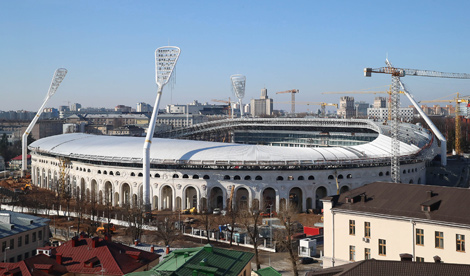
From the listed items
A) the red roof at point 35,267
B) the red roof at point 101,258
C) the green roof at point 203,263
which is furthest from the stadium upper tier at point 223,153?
the red roof at point 35,267

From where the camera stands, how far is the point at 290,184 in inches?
2790

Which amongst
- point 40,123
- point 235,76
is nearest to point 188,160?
point 235,76

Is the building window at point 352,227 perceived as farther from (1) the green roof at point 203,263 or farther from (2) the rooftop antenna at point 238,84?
(2) the rooftop antenna at point 238,84

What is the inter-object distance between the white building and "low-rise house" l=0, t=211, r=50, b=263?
24694mm

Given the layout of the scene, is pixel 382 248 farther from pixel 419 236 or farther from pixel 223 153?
pixel 223 153

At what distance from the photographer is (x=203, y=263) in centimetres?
2872

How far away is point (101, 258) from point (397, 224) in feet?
65.4

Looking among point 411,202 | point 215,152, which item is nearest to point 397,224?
point 411,202

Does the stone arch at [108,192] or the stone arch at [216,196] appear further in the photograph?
the stone arch at [108,192]

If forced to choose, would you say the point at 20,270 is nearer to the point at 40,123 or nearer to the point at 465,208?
the point at 465,208

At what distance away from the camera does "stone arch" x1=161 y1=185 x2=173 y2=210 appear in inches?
2899

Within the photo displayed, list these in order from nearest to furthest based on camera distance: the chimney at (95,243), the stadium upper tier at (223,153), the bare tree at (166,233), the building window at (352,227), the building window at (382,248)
Answer: the chimney at (95,243), the building window at (382,248), the building window at (352,227), the bare tree at (166,233), the stadium upper tier at (223,153)

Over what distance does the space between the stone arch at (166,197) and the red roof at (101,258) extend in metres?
36.9

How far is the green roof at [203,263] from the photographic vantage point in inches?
1094
